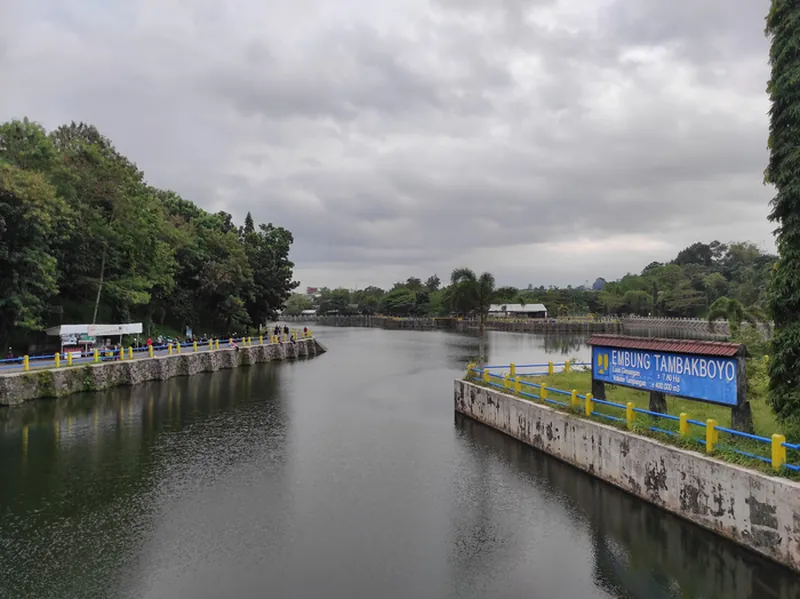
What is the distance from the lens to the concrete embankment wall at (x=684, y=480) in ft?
29.7

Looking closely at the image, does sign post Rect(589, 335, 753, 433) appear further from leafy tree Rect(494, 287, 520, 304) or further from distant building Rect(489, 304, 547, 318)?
distant building Rect(489, 304, 547, 318)

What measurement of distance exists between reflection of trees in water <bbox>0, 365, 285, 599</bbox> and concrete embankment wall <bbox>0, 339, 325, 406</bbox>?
A: 69cm

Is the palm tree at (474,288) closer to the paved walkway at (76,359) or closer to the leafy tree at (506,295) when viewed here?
the leafy tree at (506,295)

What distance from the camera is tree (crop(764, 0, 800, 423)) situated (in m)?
10.9

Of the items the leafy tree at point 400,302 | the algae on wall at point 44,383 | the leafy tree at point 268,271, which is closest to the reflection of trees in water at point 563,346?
the leafy tree at point 268,271

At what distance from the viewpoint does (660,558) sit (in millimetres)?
10375

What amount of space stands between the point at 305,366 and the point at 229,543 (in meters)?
33.2

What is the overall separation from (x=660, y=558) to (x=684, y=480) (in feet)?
5.64

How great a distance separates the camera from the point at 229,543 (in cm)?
1095

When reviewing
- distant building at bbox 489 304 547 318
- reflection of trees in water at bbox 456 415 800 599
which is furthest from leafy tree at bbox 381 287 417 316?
reflection of trees in water at bbox 456 415 800 599

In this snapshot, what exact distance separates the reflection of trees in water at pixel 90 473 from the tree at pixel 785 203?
13.3 meters

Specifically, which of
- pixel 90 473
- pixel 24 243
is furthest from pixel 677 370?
pixel 24 243

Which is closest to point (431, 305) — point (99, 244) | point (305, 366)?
point (305, 366)

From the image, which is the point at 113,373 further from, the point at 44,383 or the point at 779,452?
the point at 779,452
